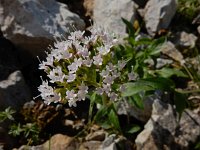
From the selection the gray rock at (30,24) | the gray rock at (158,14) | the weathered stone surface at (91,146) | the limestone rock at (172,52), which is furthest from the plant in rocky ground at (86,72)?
the gray rock at (158,14)

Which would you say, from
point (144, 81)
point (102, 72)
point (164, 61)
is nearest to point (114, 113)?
point (144, 81)

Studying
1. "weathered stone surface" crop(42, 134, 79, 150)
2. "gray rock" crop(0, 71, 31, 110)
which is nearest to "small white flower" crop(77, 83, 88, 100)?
"weathered stone surface" crop(42, 134, 79, 150)

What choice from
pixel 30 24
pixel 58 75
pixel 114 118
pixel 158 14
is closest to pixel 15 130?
pixel 114 118

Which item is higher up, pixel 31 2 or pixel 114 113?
pixel 31 2

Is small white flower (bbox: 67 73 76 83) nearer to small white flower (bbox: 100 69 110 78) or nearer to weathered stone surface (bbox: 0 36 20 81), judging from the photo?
small white flower (bbox: 100 69 110 78)

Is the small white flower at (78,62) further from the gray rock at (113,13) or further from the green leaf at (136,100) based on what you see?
the gray rock at (113,13)

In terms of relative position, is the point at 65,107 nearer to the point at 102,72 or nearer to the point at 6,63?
the point at 6,63

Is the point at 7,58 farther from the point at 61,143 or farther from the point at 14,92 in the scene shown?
the point at 61,143
